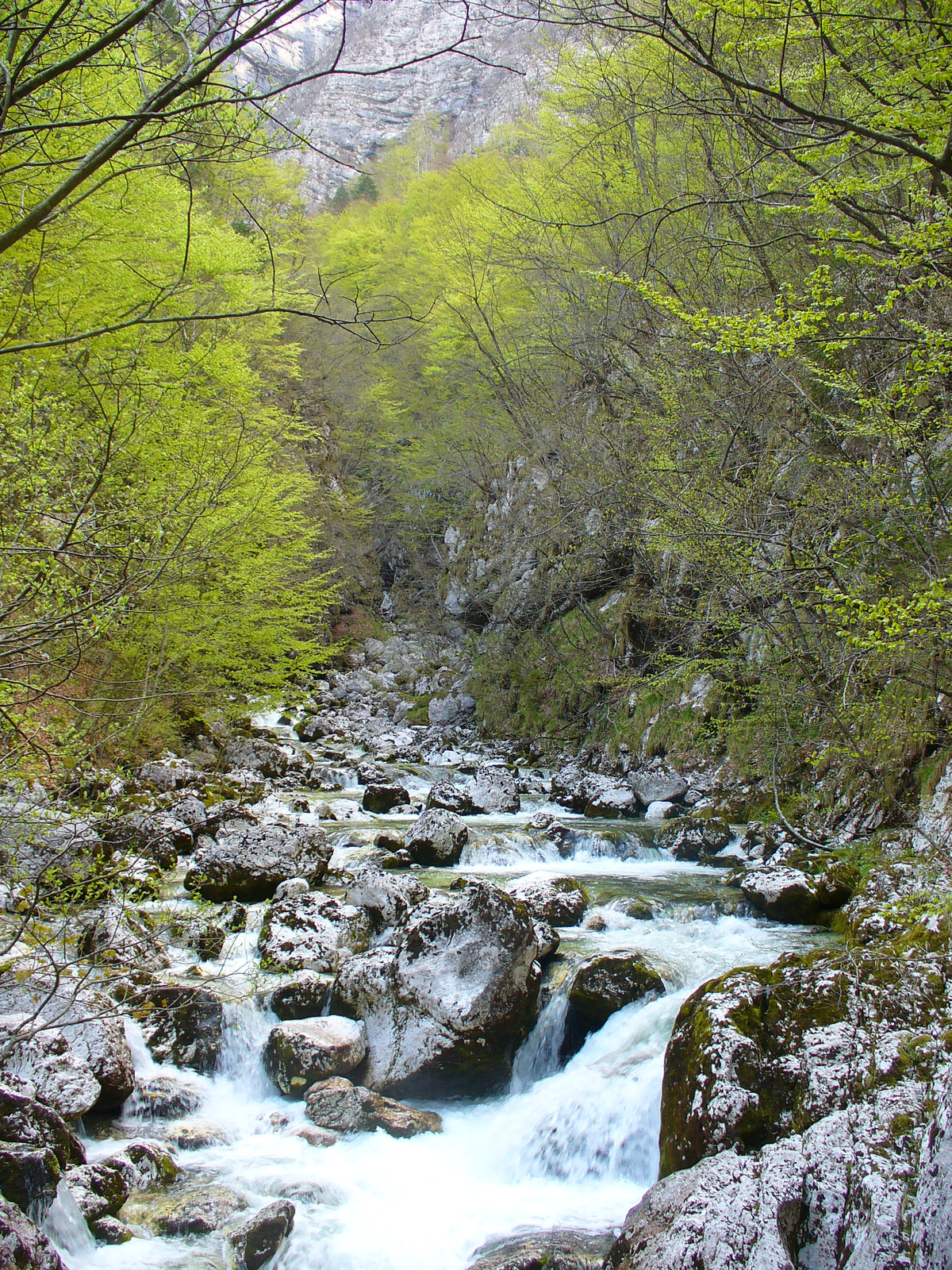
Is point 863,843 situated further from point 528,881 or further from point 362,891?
point 362,891

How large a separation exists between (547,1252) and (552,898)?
10.7ft

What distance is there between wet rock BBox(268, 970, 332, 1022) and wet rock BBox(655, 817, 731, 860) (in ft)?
14.9

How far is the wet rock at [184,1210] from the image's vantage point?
345 cm

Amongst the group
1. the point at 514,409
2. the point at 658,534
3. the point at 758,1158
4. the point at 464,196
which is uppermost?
the point at 464,196

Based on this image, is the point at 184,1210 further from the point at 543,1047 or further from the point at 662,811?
the point at 662,811

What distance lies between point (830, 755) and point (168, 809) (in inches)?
262

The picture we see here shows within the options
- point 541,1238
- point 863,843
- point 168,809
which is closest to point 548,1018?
point 541,1238

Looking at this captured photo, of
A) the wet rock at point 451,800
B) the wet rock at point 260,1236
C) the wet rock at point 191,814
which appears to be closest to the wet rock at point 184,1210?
the wet rock at point 260,1236

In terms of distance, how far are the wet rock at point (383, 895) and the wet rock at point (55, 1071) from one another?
248cm

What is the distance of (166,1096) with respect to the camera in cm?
434

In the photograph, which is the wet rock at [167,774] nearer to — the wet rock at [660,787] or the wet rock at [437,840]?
the wet rock at [437,840]

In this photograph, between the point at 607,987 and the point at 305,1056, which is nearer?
the point at 305,1056

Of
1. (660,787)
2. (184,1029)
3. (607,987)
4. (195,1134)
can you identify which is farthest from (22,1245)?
(660,787)

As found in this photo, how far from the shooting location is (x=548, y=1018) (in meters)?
4.94
